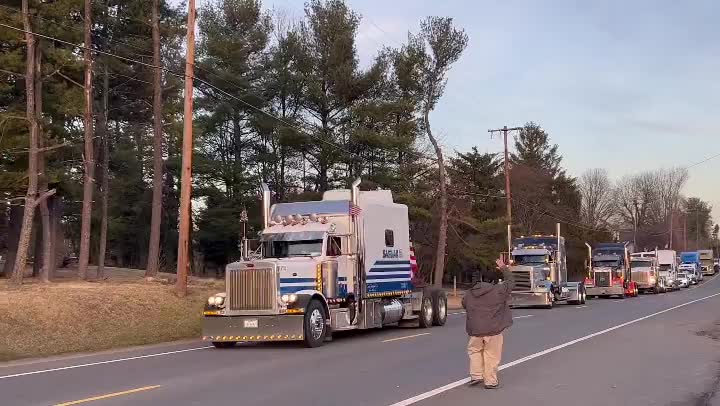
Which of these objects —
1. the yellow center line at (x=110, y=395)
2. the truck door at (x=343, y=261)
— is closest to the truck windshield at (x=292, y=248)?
the truck door at (x=343, y=261)

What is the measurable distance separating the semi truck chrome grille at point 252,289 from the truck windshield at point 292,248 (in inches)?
64.1

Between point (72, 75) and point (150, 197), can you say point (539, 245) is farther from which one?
point (150, 197)

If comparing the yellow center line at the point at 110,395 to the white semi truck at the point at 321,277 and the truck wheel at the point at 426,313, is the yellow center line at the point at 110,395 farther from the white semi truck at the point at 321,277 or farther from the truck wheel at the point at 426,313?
the truck wheel at the point at 426,313

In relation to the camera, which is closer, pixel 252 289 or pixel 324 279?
pixel 252 289

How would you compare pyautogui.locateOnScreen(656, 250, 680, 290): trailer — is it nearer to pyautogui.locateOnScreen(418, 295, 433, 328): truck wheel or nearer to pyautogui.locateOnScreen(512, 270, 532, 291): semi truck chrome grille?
pyautogui.locateOnScreen(512, 270, 532, 291): semi truck chrome grille

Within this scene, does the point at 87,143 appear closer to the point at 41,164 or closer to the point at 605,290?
the point at 41,164

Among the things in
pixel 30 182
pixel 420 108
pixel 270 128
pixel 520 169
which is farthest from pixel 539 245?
pixel 520 169

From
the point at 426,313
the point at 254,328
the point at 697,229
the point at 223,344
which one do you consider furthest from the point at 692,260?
the point at 254,328

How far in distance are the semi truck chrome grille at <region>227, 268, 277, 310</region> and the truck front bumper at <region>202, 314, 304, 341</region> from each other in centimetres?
29

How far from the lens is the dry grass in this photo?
18355 mm

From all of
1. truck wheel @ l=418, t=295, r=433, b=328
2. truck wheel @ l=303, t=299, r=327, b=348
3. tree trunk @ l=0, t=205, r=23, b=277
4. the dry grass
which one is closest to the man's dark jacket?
truck wheel @ l=303, t=299, r=327, b=348

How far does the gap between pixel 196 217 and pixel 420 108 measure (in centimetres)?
1727

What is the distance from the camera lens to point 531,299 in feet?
116

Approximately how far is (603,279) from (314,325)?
1395 inches
